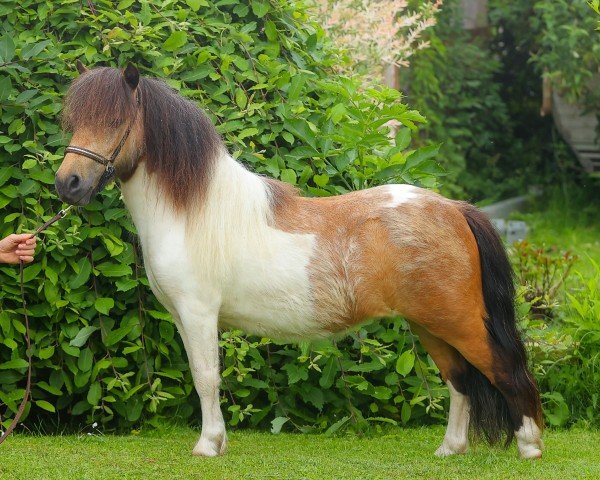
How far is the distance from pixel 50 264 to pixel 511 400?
2240 millimetres

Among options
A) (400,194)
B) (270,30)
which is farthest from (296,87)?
(400,194)

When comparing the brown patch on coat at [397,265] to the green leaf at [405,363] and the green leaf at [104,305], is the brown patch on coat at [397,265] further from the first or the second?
the green leaf at [104,305]

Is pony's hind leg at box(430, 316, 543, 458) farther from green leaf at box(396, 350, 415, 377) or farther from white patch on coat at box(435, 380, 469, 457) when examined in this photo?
green leaf at box(396, 350, 415, 377)

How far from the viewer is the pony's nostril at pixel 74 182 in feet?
13.1

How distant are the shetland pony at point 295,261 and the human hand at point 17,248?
46cm

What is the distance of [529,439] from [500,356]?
379mm

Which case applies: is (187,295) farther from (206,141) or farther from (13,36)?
(13,36)

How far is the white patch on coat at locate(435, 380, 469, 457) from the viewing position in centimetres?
450

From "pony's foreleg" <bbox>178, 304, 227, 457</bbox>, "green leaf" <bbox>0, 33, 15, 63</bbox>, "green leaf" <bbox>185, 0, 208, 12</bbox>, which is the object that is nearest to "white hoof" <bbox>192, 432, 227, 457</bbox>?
"pony's foreleg" <bbox>178, 304, 227, 457</bbox>

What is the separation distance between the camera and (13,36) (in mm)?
5004

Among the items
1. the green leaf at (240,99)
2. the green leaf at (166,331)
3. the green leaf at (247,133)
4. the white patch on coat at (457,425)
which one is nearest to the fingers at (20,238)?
the green leaf at (166,331)

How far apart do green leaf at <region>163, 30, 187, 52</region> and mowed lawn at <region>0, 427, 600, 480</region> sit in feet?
6.24

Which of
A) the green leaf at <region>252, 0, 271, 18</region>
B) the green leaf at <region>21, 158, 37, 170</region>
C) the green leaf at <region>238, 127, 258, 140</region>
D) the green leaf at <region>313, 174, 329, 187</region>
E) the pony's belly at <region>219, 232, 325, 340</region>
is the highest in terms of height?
the green leaf at <region>252, 0, 271, 18</region>

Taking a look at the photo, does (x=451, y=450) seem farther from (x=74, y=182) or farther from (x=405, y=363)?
(x=74, y=182)
